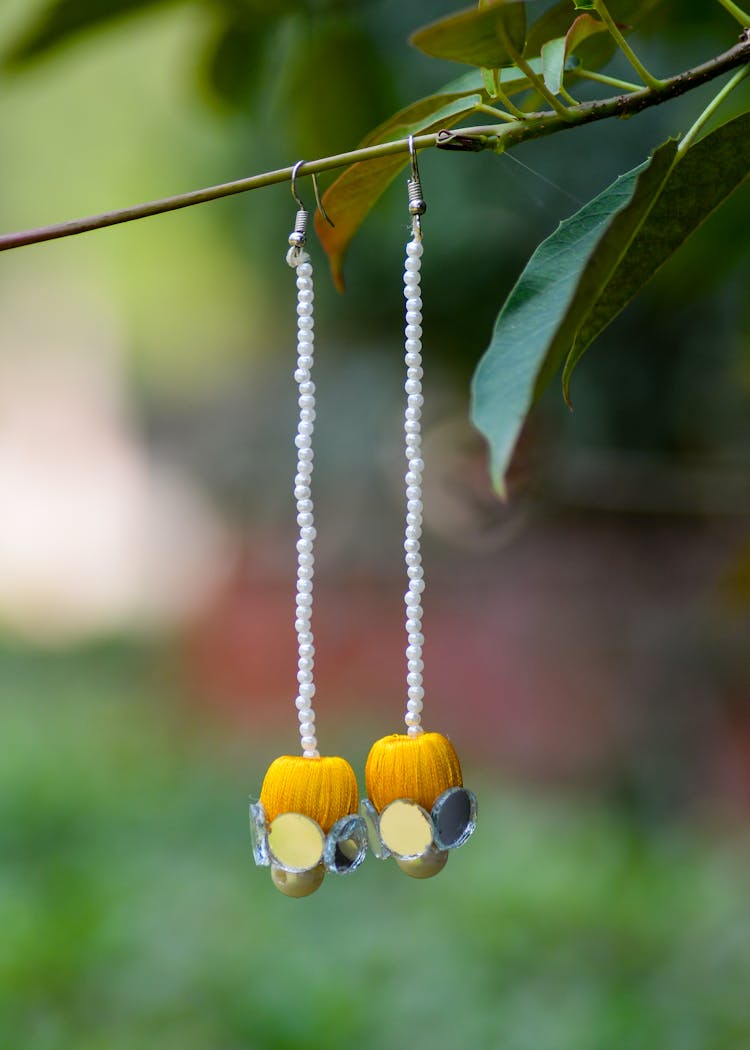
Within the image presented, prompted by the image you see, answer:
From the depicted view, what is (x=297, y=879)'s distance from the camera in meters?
0.68

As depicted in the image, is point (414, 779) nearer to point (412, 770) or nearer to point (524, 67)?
point (412, 770)

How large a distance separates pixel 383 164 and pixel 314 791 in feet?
1.30

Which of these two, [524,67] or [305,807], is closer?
[524,67]

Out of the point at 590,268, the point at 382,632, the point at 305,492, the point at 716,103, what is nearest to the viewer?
the point at 590,268

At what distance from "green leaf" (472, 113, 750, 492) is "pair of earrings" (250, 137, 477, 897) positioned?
0.12m

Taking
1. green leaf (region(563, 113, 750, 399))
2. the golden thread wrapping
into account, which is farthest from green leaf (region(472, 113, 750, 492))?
the golden thread wrapping

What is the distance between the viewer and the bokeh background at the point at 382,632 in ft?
5.90

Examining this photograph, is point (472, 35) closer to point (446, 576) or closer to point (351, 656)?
point (446, 576)

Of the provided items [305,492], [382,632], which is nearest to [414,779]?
[305,492]

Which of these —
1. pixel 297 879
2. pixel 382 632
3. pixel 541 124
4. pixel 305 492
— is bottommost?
pixel 382 632

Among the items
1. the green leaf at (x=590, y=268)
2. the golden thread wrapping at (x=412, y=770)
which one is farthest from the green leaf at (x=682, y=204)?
the golden thread wrapping at (x=412, y=770)

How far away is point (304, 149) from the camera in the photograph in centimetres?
123

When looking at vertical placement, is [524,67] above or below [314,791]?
above

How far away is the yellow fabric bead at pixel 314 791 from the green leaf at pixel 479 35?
1.38 feet
